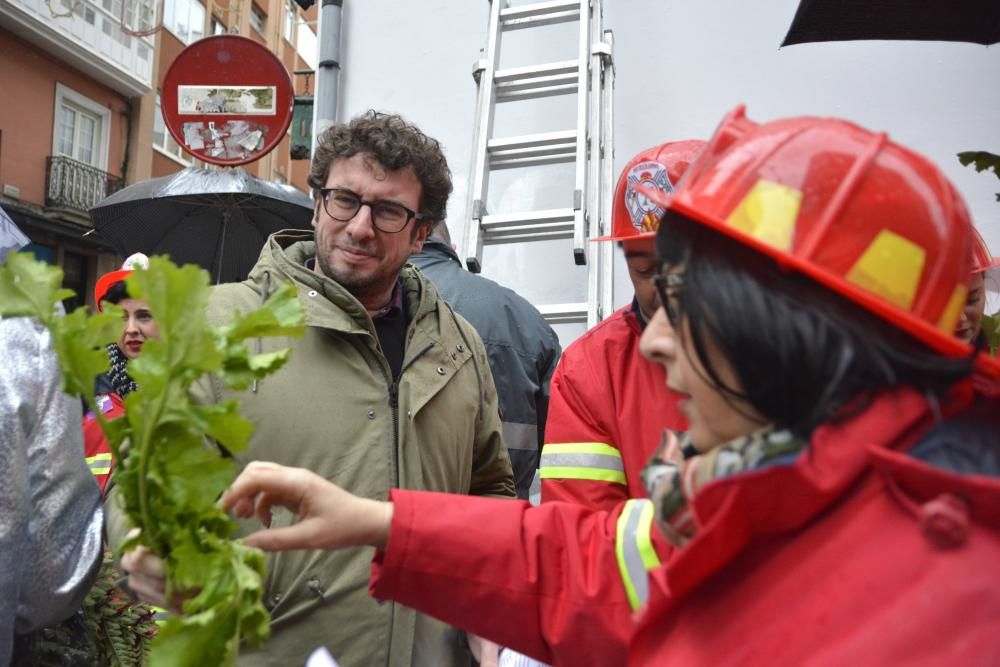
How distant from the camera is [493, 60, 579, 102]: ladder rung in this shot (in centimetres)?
424

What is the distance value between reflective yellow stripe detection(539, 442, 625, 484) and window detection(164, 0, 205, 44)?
23.9 metres

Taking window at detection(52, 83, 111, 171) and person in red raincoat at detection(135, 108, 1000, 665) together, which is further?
window at detection(52, 83, 111, 171)

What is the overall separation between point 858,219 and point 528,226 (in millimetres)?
3055

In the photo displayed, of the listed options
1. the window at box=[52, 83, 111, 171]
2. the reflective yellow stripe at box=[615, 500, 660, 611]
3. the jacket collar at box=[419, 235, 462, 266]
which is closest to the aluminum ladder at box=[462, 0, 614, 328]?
the jacket collar at box=[419, 235, 462, 266]

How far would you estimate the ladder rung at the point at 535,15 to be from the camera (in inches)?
172

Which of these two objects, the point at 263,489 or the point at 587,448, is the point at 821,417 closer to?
the point at 263,489

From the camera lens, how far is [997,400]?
1.04 m

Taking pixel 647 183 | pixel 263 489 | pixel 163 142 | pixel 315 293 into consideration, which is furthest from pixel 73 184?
pixel 263 489

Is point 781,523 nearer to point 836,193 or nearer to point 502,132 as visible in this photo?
point 836,193

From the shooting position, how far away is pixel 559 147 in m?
4.11

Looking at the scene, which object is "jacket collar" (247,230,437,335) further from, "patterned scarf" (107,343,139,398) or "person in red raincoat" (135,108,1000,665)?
"patterned scarf" (107,343,139,398)

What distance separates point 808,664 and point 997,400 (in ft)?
1.21

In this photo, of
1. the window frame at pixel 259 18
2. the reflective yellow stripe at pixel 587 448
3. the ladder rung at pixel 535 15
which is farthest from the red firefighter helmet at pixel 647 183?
the window frame at pixel 259 18

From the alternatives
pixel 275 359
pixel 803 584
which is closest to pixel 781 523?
pixel 803 584
